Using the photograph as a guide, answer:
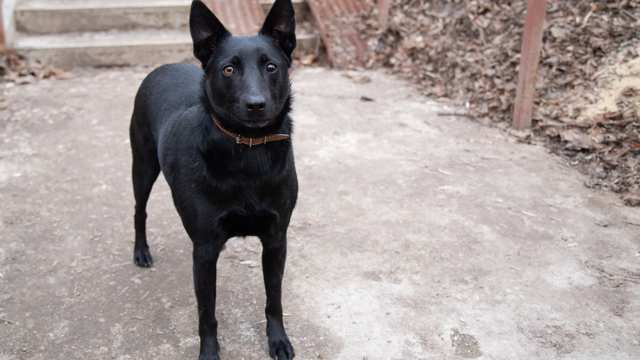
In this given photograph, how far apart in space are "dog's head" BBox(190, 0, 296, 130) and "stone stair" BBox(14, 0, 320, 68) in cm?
445

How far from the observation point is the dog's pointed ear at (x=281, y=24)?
2.56 meters

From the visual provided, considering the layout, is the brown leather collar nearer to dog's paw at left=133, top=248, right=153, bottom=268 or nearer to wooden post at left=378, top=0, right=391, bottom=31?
dog's paw at left=133, top=248, right=153, bottom=268

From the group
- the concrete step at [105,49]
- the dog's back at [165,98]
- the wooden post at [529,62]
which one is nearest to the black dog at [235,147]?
the dog's back at [165,98]

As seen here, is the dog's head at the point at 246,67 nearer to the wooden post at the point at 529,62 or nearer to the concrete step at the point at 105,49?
the wooden post at the point at 529,62

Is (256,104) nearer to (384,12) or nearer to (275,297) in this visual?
Answer: (275,297)

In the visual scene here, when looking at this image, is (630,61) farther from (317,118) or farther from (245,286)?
(245,286)

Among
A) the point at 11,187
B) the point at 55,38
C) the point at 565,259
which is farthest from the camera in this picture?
the point at 55,38

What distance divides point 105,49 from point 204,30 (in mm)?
4606

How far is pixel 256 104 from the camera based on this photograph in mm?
2312

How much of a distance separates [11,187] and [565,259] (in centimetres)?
358

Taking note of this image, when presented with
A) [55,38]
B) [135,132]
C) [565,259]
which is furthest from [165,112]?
[55,38]

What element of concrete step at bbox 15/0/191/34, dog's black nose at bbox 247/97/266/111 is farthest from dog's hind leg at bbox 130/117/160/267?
concrete step at bbox 15/0/191/34

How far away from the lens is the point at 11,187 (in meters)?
4.36

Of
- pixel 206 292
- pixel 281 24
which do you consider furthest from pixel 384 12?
pixel 206 292
